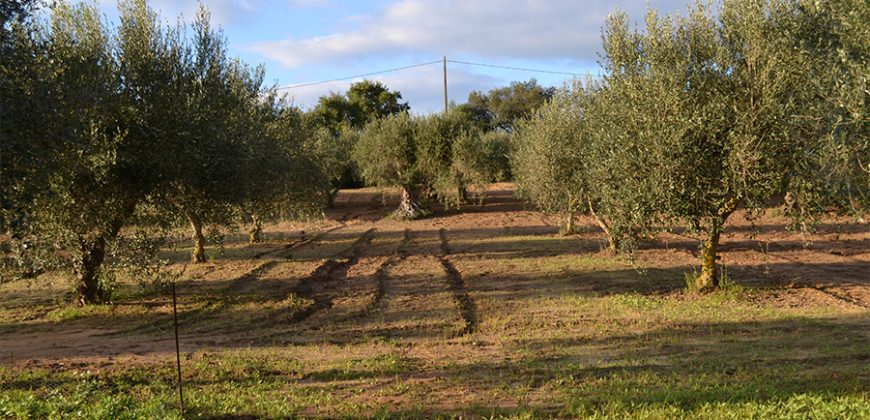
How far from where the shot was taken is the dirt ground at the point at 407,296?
1061cm

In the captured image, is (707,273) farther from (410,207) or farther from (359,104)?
(359,104)

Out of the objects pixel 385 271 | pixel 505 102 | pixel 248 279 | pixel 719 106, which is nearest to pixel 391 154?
pixel 385 271

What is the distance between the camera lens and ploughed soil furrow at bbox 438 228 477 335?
1231 cm

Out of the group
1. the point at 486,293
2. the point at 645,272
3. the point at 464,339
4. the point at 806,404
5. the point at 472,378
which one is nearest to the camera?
the point at 806,404

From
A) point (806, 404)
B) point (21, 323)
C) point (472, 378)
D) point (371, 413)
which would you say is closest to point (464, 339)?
point (472, 378)

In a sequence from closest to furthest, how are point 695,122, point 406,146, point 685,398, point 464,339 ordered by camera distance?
point 685,398, point 464,339, point 695,122, point 406,146

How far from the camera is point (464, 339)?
427 inches

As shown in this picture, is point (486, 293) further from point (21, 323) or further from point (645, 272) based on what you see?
point (21, 323)

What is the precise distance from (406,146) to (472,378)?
29.5 metres

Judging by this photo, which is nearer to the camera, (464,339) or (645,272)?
(464,339)

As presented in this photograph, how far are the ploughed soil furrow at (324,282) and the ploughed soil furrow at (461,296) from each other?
10.8ft

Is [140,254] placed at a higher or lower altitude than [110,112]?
lower

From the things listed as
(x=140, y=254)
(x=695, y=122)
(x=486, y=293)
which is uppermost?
(x=695, y=122)

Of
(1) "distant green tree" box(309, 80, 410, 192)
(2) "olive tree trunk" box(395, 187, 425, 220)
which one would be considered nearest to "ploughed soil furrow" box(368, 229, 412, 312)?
(2) "olive tree trunk" box(395, 187, 425, 220)
